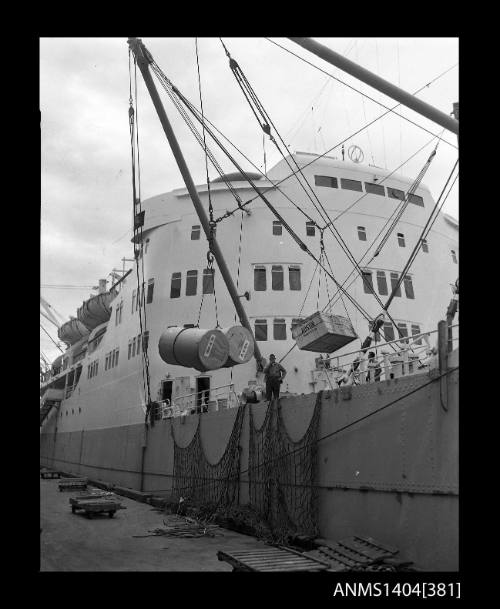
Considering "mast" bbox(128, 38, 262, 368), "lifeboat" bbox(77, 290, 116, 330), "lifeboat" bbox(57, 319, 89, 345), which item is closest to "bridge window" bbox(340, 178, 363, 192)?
"mast" bbox(128, 38, 262, 368)

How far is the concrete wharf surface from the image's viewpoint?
8672mm

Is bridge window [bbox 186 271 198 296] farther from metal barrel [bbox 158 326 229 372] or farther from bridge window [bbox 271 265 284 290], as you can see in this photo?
metal barrel [bbox 158 326 229 372]

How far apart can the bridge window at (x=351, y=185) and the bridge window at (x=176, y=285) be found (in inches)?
270

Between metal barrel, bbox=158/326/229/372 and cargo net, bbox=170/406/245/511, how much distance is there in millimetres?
1664

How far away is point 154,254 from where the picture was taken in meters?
22.8

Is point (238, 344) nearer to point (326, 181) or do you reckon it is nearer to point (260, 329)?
point (260, 329)

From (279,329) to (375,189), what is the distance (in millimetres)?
6986

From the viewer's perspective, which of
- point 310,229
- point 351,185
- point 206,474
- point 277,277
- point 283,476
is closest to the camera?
point 283,476

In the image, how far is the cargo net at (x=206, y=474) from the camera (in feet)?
44.3

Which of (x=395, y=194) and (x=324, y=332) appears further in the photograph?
(x=395, y=194)

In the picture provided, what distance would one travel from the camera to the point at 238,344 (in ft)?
43.8

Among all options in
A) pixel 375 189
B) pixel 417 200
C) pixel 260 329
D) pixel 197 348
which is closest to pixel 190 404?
pixel 260 329
